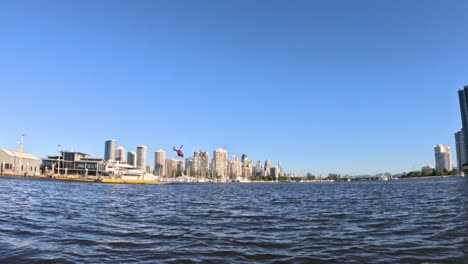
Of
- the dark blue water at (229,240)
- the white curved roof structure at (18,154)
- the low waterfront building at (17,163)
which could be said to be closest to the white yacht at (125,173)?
the low waterfront building at (17,163)

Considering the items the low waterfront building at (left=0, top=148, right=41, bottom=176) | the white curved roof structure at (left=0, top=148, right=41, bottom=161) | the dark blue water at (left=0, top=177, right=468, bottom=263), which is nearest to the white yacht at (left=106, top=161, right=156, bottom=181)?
the low waterfront building at (left=0, top=148, right=41, bottom=176)

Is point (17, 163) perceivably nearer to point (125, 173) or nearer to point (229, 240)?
point (125, 173)

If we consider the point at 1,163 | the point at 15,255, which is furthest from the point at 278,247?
the point at 1,163

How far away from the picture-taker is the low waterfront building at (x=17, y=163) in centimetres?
17600

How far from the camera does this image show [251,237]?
17.8 meters

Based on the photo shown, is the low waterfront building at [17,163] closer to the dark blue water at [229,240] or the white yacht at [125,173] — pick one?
the white yacht at [125,173]

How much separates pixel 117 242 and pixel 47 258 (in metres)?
3.71

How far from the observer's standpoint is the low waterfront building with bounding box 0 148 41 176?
176000 mm

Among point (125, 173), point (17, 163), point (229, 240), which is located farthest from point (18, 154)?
point (229, 240)

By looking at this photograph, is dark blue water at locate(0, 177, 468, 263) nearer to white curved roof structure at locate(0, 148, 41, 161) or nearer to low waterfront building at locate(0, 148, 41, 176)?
low waterfront building at locate(0, 148, 41, 176)

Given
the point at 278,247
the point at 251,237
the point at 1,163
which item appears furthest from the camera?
the point at 1,163

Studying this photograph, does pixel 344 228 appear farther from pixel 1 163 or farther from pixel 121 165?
pixel 1 163

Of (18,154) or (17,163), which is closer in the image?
(17,163)

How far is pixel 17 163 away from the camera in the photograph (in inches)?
7151
